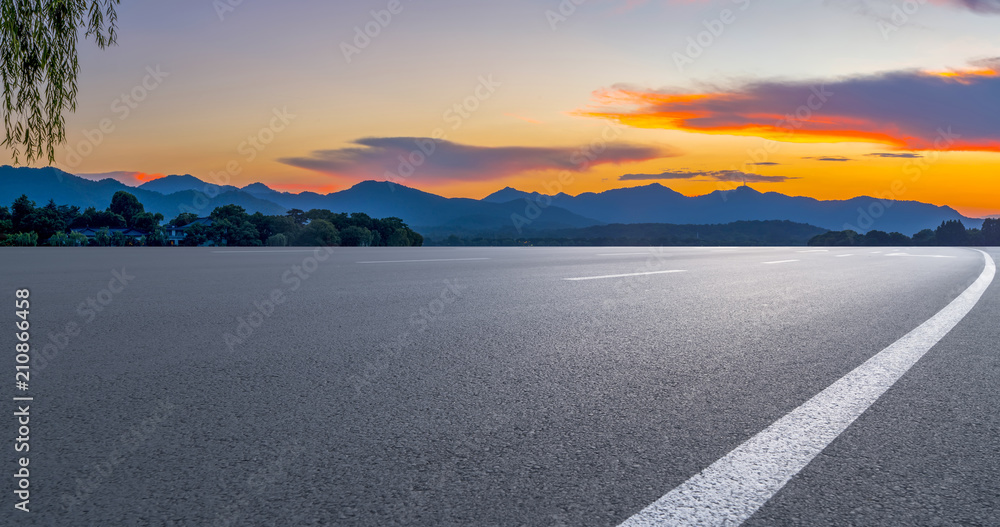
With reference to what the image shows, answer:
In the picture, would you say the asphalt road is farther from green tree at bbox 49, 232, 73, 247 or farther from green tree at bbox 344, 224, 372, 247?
green tree at bbox 344, 224, 372, 247

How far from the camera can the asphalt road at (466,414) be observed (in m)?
2.09

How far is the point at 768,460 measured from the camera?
246cm

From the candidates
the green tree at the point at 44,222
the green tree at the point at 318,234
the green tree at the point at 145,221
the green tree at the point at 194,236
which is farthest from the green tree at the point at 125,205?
the green tree at the point at 318,234

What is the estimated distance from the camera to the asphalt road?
2094mm

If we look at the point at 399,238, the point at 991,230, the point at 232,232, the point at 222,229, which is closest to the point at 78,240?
the point at 222,229

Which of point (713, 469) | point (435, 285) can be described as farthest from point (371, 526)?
point (435, 285)

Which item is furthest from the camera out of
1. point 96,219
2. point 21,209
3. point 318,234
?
point 96,219

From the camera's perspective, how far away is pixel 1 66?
768 centimetres

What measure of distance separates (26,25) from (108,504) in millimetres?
7952

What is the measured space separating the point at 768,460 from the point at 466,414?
127 cm

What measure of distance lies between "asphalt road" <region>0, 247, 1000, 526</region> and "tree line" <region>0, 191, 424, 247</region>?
101 feet

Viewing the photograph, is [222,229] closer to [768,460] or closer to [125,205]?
[768,460]

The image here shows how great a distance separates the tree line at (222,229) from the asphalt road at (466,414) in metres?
30.7

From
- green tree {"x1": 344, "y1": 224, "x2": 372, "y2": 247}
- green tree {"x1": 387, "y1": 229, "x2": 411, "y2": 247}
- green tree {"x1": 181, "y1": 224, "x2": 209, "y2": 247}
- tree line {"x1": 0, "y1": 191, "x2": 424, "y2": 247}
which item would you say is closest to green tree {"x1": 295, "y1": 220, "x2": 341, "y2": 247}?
tree line {"x1": 0, "y1": 191, "x2": 424, "y2": 247}
